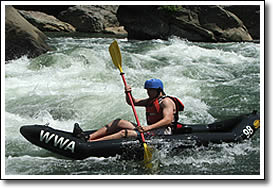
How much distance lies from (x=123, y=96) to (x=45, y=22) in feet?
40.2

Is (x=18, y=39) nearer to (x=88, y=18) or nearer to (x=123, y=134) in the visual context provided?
(x=123, y=134)

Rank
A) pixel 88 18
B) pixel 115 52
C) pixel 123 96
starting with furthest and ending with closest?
1. pixel 88 18
2. pixel 123 96
3. pixel 115 52

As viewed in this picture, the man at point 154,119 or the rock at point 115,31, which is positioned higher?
the rock at point 115,31

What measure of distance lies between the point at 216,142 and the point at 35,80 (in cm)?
441

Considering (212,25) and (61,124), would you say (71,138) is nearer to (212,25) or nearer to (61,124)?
(61,124)

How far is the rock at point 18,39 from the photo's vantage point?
8617 millimetres

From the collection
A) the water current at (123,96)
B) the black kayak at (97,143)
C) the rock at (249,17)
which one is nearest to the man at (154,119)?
the black kayak at (97,143)

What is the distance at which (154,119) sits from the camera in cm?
438

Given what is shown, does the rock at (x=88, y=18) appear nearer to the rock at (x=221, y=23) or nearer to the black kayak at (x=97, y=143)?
the rock at (x=221, y=23)

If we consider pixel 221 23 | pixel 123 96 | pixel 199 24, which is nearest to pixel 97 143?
pixel 123 96

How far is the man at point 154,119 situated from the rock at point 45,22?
1409 centimetres

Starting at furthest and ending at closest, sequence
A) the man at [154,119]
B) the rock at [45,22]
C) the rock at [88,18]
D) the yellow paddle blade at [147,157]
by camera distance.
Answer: the rock at [88,18] < the rock at [45,22] < the man at [154,119] < the yellow paddle blade at [147,157]

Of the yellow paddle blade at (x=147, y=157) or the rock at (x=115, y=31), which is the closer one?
the yellow paddle blade at (x=147, y=157)

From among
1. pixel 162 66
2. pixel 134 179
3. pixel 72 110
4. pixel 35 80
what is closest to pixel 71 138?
pixel 134 179
